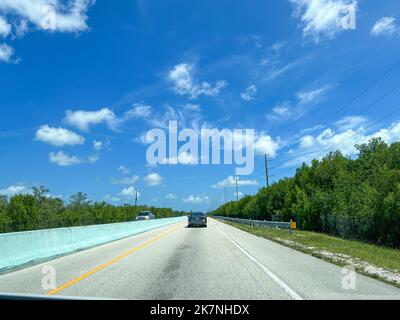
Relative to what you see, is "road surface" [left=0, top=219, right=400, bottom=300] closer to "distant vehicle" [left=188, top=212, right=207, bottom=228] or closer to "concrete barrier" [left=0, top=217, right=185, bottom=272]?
"concrete barrier" [left=0, top=217, right=185, bottom=272]

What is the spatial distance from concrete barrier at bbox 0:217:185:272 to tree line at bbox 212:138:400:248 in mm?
16069

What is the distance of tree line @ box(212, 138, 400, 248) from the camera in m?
25.1

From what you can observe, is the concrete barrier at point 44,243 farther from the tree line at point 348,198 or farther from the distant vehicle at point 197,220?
the distant vehicle at point 197,220

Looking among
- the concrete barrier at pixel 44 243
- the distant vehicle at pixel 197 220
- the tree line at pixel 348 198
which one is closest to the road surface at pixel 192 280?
the concrete barrier at pixel 44 243

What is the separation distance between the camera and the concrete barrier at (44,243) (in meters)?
12.7

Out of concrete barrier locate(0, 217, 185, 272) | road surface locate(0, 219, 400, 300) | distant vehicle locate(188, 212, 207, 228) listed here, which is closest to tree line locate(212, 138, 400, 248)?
distant vehicle locate(188, 212, 207, 228)

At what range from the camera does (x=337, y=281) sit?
406 inches

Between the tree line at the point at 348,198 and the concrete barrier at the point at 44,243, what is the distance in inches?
633

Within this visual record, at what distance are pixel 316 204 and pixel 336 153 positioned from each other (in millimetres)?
23437

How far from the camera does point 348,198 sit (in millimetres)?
35188

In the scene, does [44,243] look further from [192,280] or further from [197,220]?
[197,220]

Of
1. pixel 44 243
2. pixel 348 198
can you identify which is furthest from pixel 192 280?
pixel 348 198
